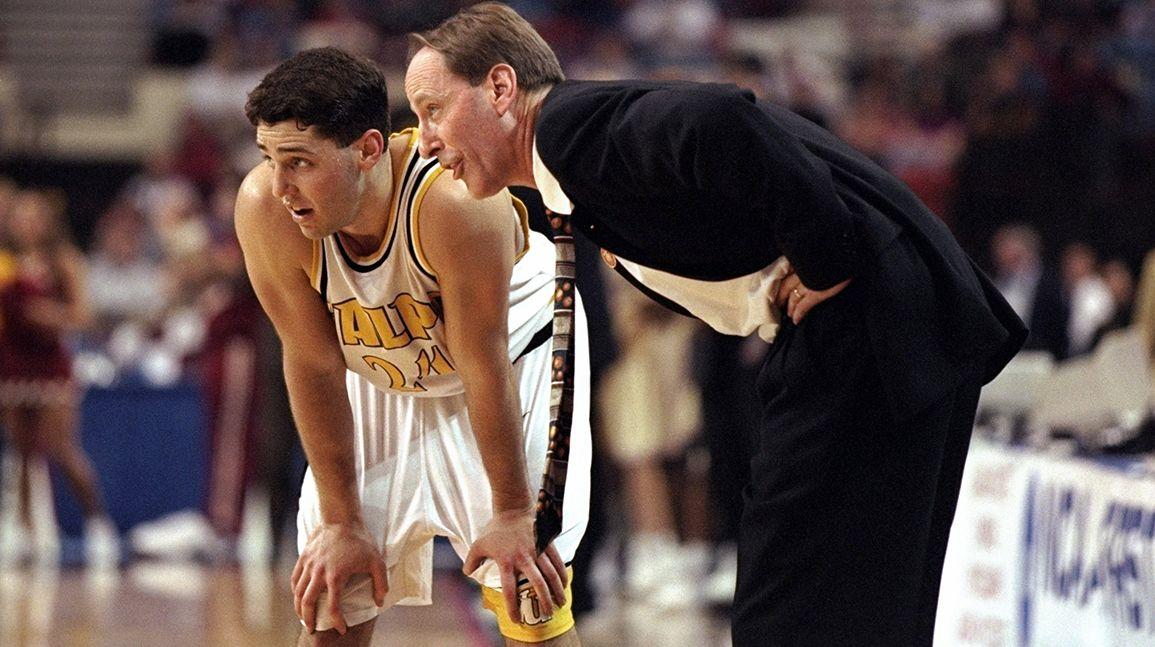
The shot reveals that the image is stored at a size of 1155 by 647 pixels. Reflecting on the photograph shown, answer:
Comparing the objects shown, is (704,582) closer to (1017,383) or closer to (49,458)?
(1017,383)

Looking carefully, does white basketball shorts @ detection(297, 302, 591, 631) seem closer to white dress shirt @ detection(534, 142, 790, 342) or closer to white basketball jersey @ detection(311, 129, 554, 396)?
white basketball jersey @ detection(311, 129, 554, 396)

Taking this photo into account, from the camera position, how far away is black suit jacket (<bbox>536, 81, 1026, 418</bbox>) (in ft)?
8.08

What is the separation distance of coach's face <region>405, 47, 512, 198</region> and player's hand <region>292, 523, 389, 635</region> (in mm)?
940

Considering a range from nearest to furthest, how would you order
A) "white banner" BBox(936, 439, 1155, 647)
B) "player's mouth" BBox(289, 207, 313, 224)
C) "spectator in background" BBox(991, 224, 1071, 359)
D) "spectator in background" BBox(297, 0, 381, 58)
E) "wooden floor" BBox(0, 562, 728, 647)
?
"player's mouth" BBox(289, 207, 313, 224) → "white banner" BBox(936, 439, 1155, 647) → "wooden floor" BBox(0, 562, 728, 647) → "spectator in background" BBox(991, 224, 1071, 359) → "spectator in background" BBox(297, 0, 381, 58)

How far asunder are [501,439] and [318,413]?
16.7 inches

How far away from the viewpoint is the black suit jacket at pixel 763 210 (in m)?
2.46

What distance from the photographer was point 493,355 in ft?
10.6

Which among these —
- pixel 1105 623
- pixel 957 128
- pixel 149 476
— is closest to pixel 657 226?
pixel 1105 623

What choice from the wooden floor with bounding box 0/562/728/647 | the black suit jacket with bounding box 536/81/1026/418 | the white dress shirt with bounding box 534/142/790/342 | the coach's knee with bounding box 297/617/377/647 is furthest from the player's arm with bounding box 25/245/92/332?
the black suit jacket with bounding box 536/81/1026/418

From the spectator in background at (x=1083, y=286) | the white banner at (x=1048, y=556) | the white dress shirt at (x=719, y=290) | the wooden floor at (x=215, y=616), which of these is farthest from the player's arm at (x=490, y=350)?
the spectator in background at (x=1083, y=286)

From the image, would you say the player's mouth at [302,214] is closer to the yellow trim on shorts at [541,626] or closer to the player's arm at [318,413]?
the player's arm at [318,413]

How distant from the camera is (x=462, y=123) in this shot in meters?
2.83

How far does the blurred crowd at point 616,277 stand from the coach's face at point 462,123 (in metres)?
3.34

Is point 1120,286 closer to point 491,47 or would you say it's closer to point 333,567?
point 333,567
